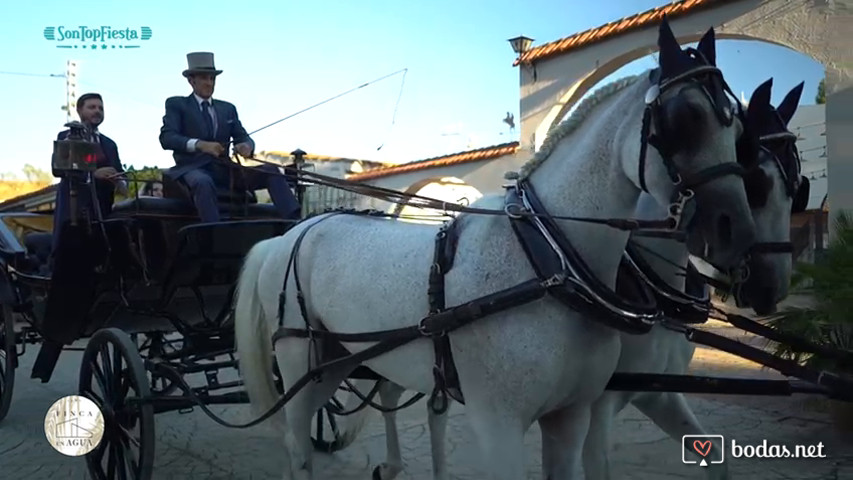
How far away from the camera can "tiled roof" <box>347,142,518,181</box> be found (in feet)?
35.5

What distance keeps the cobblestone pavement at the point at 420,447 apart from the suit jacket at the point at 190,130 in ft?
5.32

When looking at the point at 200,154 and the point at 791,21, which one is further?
the point at 791,21

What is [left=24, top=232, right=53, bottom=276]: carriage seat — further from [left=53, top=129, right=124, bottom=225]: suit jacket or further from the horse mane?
the horse mane

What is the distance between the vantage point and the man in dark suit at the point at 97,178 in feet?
13.1

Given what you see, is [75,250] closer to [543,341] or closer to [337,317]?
[337,317]

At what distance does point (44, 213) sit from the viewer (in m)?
5.88

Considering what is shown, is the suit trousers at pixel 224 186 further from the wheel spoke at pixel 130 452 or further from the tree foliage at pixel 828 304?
the tree foliage at pixel 828 304

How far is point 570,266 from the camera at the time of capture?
223 centimetres

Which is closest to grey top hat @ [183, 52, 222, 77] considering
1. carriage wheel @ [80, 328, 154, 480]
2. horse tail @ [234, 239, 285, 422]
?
horse tail @ [234, 239, 285, 422]

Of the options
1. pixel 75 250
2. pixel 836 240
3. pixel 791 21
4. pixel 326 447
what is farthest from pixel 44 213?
pixel 791 21

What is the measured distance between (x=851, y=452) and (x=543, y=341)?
321 centimetres

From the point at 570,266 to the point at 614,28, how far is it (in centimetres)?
762

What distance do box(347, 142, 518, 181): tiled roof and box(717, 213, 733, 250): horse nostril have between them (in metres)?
8.69

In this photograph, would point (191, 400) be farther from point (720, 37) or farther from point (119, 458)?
point (720, 37)
